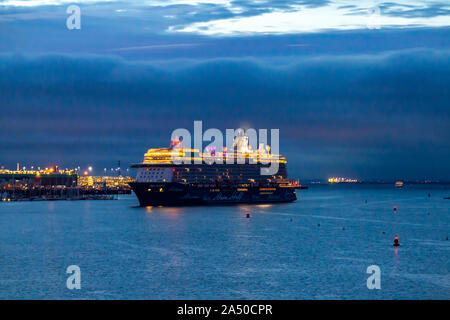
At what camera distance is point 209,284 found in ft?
116

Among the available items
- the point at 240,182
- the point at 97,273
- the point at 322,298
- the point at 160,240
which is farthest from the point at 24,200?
the point at 322,298

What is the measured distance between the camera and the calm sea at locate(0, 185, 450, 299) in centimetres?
3362

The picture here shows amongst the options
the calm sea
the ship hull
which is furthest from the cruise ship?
the calm sea

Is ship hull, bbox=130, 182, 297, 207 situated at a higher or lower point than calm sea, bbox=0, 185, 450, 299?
higher

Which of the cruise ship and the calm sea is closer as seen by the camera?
the calm sea

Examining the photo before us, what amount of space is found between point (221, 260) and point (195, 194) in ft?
212

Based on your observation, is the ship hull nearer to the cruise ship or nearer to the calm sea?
the cruise ship

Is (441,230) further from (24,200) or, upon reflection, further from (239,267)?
(24,200)

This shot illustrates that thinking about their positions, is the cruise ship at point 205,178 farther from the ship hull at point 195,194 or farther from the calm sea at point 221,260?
the calm sea at point 221,260

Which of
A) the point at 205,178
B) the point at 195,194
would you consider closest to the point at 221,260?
the point at 195,194

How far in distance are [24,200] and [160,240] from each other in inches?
4853

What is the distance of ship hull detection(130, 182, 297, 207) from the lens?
104812 millimetres

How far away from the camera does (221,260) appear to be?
44.3m

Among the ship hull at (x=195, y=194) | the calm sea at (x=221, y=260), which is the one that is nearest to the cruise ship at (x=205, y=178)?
the ship hull at (x=195, y=194)
